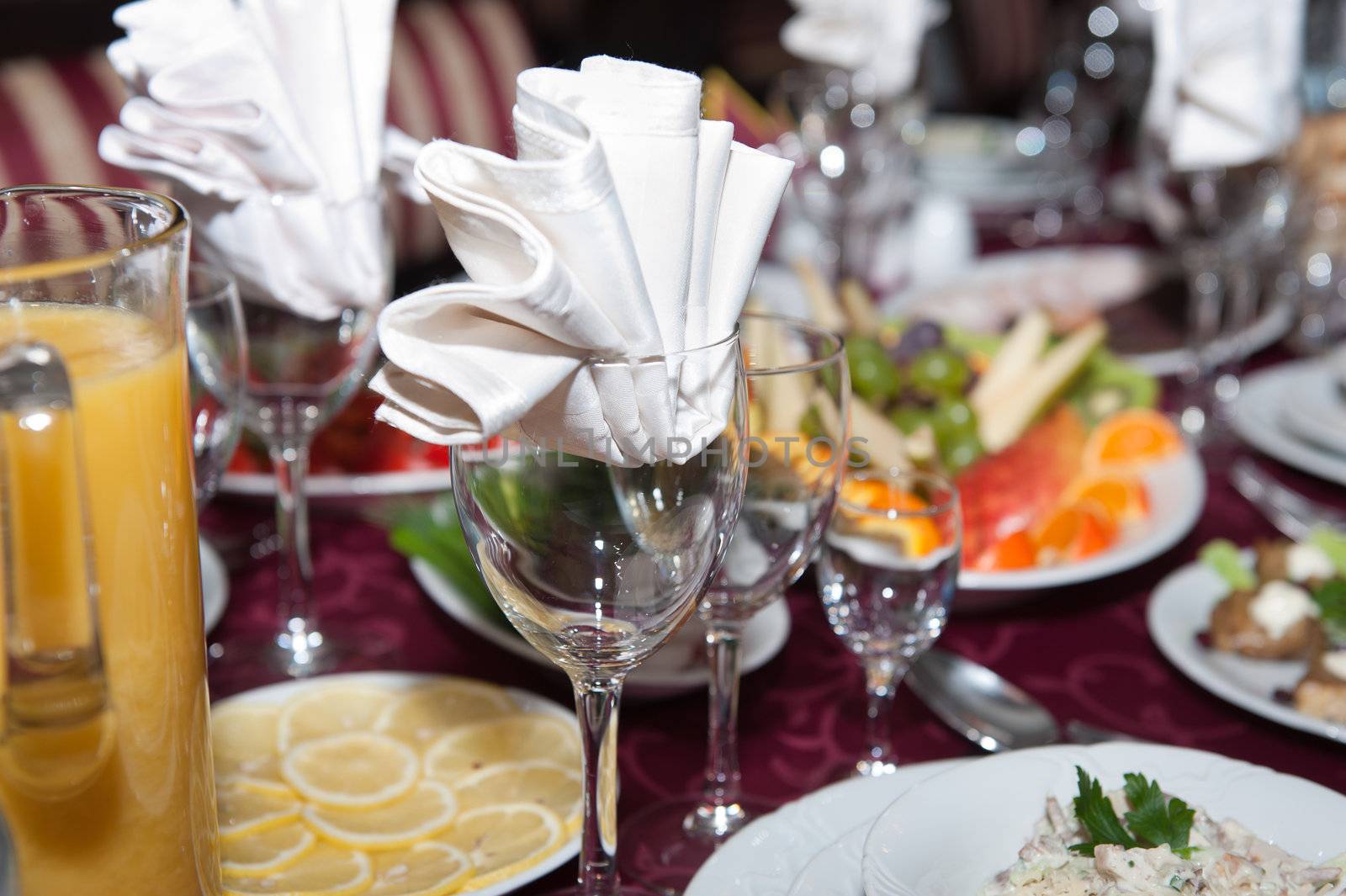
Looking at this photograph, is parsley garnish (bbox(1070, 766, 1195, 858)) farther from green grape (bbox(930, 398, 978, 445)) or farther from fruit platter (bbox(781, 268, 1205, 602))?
green grape (bbox(930, 398, 978, 445))

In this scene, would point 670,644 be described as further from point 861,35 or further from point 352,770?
point 861,35

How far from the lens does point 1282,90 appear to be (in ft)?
4.43

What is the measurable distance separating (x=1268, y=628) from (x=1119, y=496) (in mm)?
258

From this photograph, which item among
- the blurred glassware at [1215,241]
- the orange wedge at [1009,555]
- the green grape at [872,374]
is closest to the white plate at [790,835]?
the orange wedge at [1009,555]

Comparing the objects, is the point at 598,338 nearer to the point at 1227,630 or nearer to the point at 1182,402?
the point at 1227,630

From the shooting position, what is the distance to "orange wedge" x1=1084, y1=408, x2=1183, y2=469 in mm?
1249

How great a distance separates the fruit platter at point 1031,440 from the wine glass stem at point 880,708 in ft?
0.63

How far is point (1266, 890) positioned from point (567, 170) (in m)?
0.43

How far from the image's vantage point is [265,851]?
71cm

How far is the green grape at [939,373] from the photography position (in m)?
1.25

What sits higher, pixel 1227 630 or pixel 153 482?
pixel 153 482

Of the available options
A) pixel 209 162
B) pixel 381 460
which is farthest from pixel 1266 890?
pixel 381 460

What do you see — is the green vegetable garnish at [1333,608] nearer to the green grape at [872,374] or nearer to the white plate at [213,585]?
the green grape at [872,374]

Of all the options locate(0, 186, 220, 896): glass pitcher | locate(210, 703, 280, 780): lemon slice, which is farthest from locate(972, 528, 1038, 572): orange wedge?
locate(0, 186, 220, 896): glass pitcher
